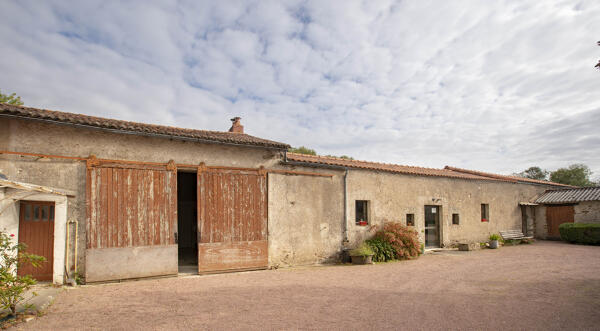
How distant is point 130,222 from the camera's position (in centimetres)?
830

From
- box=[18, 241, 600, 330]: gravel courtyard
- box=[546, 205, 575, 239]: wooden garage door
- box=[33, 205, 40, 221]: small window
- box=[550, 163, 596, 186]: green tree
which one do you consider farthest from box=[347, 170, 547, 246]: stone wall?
box=[550, 163, 596, 186]: green tree

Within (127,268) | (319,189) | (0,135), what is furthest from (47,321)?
(319,189)

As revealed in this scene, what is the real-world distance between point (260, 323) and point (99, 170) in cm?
568

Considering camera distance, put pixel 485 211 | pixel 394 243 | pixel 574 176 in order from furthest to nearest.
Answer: pixel 574 176 → pixel 485 211 → pixel 394 243

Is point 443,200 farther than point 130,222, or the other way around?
point 443,200

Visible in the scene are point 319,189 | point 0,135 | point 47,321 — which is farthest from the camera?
point 319,189

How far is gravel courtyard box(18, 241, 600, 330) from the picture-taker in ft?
17.1

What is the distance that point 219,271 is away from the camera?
933cm

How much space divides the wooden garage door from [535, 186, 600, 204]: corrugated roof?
445 millimetres

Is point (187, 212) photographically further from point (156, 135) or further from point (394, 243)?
point (394, 243)

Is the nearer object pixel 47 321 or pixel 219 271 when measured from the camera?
pixel 47 321

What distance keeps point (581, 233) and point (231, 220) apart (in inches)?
691

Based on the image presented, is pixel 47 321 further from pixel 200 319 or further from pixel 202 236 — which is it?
pixel 202 236

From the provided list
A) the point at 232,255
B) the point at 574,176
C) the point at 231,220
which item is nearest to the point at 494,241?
the point at 232,255
